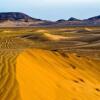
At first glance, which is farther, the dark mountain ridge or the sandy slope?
the dark mountain ridge

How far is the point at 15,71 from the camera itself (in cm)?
957

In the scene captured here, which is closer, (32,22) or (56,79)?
(56,79)

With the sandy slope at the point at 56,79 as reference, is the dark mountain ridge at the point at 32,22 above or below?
below

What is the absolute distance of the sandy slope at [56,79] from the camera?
8.66 meters

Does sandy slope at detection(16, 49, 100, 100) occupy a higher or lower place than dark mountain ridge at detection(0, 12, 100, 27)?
higher

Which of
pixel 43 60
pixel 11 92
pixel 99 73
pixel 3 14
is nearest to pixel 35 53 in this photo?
pixel 43 60

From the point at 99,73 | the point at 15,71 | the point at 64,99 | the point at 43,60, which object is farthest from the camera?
the point at 99,73

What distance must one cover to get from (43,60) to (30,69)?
3.48 m

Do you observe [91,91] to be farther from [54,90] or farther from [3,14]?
[3,14]

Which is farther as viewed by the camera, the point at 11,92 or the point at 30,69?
the point at 30,69

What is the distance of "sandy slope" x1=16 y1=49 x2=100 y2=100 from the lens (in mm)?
8656

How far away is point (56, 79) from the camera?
1129 centimetres

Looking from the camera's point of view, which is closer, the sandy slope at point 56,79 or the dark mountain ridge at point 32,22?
→ the sandy slope at point 56,79

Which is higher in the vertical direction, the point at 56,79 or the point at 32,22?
the point at 56,79
